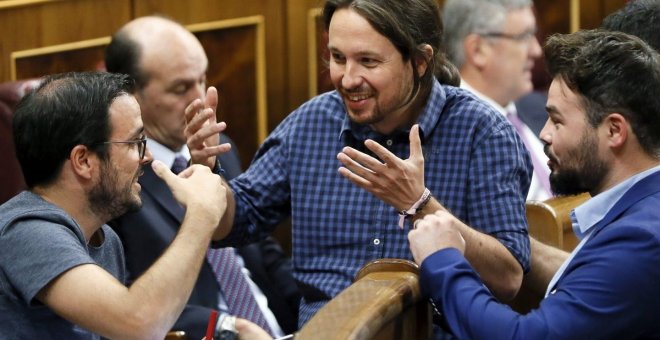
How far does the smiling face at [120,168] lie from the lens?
2039 mm

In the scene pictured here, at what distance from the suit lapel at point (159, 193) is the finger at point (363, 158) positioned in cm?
83

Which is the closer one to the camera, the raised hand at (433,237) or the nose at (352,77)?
the raised hand at (433,237)

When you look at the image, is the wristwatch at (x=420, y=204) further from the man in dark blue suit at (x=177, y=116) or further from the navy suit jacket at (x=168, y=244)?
the man in dark blue suit at (x=177, y=116)

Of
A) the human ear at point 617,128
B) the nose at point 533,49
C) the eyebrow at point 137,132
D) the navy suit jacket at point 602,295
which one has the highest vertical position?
the human ear at point 617,128

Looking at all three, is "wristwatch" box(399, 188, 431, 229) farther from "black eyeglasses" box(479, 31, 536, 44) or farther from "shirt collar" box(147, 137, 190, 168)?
"black eyeglasses" box(479, 31, 536, 44)

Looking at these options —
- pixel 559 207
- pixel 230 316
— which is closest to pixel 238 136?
pixel 230 316

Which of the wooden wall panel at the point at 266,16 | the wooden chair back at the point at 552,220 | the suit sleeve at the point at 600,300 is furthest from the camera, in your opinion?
the wooden wall panel at the point at 266,16

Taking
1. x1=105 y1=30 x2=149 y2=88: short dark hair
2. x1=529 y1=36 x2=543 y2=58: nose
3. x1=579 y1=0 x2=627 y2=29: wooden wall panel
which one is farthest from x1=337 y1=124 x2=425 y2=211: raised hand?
x1=579 y1=0 x2=627 y2=29: wooden wall panel

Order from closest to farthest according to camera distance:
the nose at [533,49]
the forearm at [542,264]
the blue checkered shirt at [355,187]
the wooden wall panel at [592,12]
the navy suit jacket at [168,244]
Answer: the blue checkered shirt at [355,187] < the forearm at [542,264] < the navy suit jacket at [168,244] < the nose at [533,49] < the wooden wall panel at [592,12]

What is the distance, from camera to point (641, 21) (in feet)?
8.38

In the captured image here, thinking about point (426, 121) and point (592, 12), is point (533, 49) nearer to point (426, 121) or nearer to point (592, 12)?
point (592, 12)

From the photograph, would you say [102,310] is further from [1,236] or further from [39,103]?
[39,103]

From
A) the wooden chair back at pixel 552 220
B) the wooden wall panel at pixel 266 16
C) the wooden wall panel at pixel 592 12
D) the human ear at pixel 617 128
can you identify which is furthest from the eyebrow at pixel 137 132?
the wooden wall panel at pixel 592 12

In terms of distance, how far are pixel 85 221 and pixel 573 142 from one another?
803 mm
